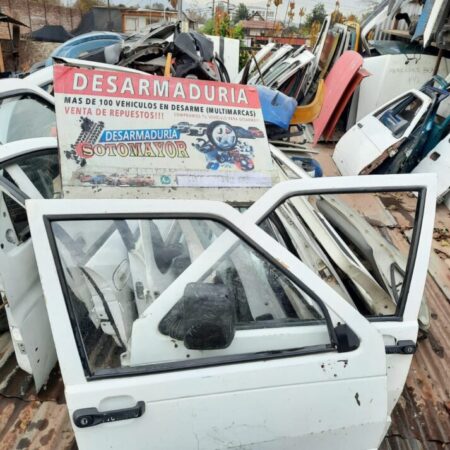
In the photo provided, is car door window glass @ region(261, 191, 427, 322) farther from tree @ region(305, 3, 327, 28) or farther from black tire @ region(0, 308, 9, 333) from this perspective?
tree @ region(305, 3, 327, 28)

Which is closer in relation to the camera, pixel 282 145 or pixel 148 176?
pixel 148 176

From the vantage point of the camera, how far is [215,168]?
68.9 inches

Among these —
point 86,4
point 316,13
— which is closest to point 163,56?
point 86,4

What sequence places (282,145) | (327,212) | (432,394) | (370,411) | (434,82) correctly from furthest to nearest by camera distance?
(434,82) → (282,145) → (327,212) → (432,394) → (370,411)

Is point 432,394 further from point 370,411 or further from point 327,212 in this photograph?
point 327,212

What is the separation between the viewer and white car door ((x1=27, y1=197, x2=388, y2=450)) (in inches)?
55.0

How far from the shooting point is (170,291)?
1.53m

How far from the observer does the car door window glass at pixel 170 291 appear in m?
1.45

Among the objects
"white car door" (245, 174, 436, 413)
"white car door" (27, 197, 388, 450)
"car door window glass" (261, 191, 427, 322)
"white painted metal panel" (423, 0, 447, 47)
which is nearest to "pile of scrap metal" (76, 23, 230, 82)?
Result: "car door window glass" (261, 191, 427, 322)

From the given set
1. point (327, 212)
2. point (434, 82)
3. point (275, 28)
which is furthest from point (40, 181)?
point (275, 28)

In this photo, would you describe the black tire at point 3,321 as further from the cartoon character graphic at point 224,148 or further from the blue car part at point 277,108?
→ the blue car part at point 277,108

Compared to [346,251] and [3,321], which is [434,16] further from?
[3,321]

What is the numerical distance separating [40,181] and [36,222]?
102cm

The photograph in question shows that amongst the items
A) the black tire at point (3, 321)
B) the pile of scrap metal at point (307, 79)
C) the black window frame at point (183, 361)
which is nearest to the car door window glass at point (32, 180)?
the black window frame at point (183, 361)
